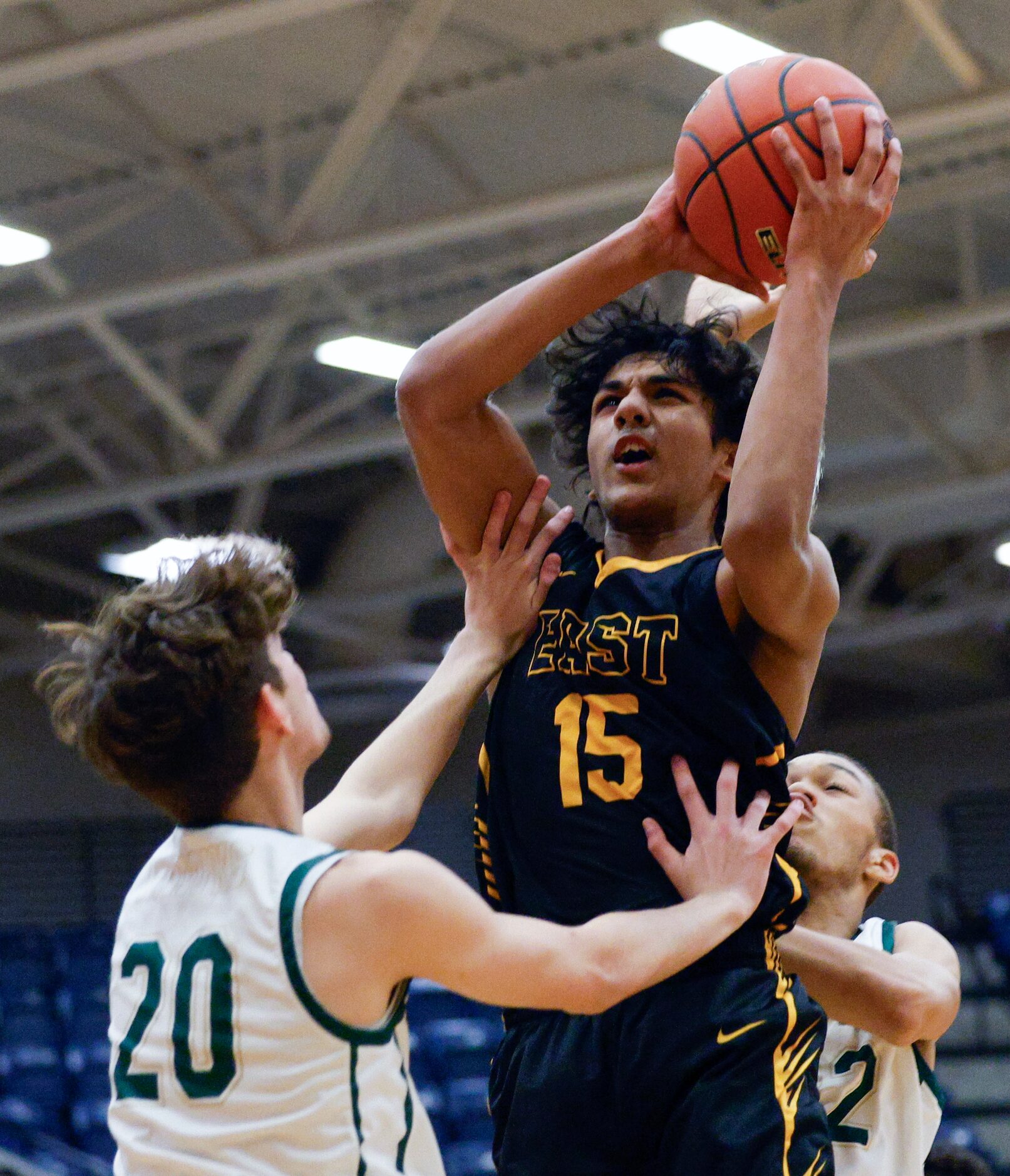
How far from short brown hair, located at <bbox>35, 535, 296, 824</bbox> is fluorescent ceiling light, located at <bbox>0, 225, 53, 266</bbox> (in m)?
6.98

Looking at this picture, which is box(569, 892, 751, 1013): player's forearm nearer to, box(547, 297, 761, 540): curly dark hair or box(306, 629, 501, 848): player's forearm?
box(306, 629, 501, 848): player's forearm

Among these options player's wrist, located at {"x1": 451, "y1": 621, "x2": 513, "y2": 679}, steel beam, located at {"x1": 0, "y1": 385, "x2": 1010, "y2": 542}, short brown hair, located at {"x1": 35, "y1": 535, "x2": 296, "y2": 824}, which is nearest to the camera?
short brown hair, located at {"x1": 35, "y1": 535, "x2": 296, "y2": 824}

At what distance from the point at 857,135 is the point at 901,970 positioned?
159 centimetres

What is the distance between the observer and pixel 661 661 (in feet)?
8.64

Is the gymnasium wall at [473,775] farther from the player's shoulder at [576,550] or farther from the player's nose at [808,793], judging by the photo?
the player's shoulder at [576,550]

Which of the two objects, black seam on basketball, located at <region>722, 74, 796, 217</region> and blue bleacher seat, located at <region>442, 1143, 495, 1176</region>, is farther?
blue bleacher seat, located at <region>442, 1143, 495, 1176</region>

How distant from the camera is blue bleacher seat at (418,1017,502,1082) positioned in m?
10.4

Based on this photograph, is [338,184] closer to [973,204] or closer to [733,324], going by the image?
[973,204]

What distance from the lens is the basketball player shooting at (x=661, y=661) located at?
2.47 m

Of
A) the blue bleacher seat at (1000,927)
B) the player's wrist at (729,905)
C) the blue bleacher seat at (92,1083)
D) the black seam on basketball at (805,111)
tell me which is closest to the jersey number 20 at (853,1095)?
the player's wrist at (729,905)

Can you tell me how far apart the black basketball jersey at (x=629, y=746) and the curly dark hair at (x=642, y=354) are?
0.30m

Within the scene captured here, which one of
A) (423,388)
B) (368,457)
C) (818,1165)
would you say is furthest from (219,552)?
(368,457)

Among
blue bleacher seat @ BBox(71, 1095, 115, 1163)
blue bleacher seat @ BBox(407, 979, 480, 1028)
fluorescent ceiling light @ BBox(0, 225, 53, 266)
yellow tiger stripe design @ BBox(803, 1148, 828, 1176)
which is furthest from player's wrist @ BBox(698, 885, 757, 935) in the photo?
blue bleacher seat @ BBox(407, 979, 480, 1028)

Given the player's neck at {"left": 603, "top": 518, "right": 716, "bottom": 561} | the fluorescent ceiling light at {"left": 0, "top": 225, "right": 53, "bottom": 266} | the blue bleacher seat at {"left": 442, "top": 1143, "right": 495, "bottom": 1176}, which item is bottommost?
the blue bleacher seat at {"left": 442, "top": 1143, "right": 495, "bottom": 1176}
